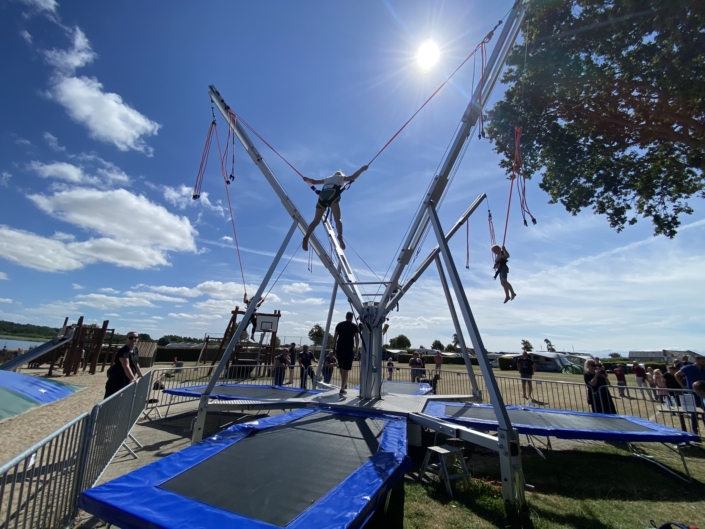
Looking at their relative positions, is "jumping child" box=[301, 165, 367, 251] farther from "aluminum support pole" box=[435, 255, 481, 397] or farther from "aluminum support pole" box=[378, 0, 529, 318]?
"aluminum support pole" box=[435, 255, 481, 397]

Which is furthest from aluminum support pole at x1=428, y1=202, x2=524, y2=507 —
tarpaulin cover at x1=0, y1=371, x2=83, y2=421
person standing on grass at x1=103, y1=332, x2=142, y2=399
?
tarpaulin cover at x1=0, y1=371, x2=83, y2=421

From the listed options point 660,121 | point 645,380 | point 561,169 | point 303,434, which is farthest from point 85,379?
point 645,380

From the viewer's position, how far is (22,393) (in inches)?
278

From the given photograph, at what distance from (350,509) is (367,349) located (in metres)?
5.14

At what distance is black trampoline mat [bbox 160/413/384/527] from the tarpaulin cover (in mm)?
4317

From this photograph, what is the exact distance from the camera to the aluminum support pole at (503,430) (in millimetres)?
4027

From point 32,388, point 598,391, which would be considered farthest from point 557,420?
point 32,388

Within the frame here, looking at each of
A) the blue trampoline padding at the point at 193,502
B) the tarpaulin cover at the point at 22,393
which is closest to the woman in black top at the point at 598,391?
the blue trampoline padding at the point at 193,502

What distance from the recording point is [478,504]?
4250 mm

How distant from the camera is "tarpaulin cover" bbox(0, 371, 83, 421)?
20.0 ft

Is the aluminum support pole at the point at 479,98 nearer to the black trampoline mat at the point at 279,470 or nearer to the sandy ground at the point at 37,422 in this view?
the black trampoline mat at the point at 279,470

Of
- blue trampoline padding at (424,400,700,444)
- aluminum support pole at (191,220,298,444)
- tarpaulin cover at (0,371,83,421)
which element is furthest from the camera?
tarpaulin cover at (0,371,83,421)

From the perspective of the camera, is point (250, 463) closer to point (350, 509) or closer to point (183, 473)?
point (183, 473)

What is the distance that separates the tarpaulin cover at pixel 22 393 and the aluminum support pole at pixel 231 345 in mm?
2869
